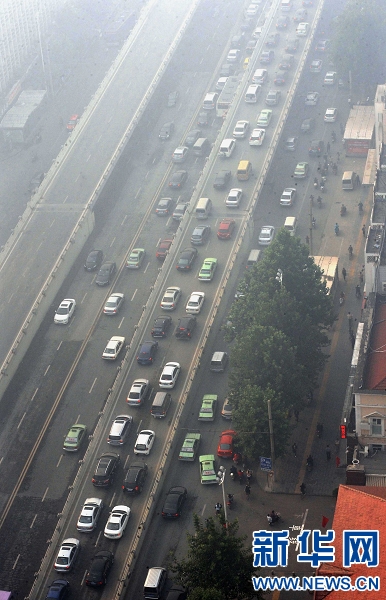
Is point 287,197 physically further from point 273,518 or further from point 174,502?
point 273,518

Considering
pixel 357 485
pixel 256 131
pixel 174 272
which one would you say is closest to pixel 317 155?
pixel 256 131

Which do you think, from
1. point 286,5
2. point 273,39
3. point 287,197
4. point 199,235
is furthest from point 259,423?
point 286,5

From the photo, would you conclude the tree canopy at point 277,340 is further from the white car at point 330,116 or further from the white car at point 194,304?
the white car at point 330,116

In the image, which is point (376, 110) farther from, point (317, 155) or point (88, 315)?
point (88, 315)

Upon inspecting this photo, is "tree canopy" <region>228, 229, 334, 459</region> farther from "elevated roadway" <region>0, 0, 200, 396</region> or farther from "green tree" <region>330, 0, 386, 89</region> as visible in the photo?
"green tree" <region>330, 0, 386, 89</region>

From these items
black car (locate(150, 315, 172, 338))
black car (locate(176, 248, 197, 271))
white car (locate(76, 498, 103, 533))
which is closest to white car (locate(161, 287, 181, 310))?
black car (locate(150, 315, 172, 338))
